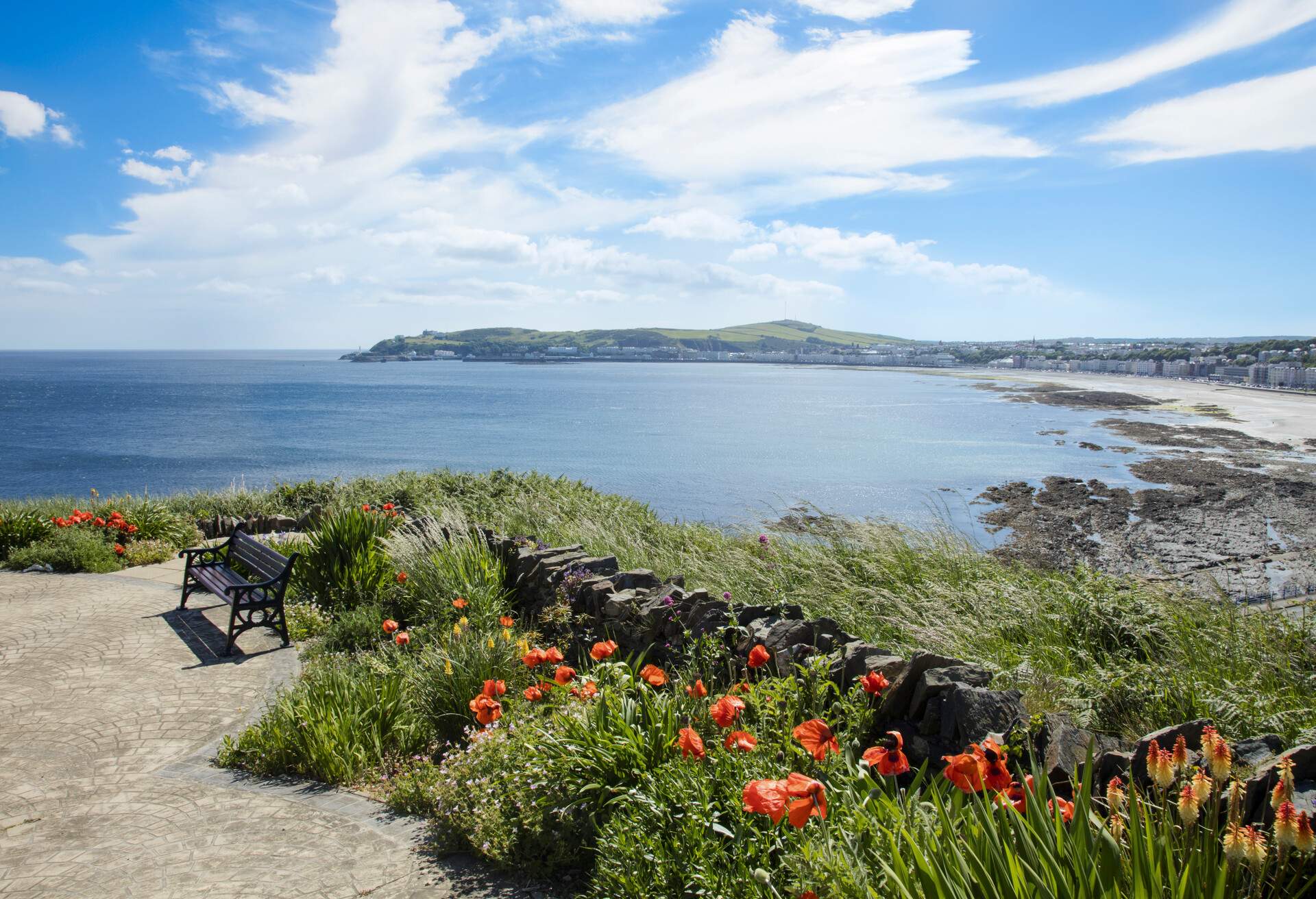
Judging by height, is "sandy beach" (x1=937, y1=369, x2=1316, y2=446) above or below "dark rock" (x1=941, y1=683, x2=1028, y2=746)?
below

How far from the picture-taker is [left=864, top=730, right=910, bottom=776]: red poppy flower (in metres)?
2.55

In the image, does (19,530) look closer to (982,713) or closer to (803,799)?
(803,799)

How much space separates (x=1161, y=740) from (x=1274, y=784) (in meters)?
0.33

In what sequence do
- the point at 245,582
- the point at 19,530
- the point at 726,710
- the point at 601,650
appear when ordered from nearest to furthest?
the point at 726,710 < the point at 601,650 < the point at 245,582 < the point at 19,530

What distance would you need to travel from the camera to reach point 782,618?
4852 mm

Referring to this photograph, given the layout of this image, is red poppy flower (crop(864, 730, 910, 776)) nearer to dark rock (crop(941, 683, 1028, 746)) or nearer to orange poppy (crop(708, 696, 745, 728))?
orange poppy (crop(708, 696, 745, 728))

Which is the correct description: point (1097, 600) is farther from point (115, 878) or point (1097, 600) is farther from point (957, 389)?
point (957, 389)

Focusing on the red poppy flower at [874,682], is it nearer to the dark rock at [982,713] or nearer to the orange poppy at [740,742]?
the dark rock at [982,713]

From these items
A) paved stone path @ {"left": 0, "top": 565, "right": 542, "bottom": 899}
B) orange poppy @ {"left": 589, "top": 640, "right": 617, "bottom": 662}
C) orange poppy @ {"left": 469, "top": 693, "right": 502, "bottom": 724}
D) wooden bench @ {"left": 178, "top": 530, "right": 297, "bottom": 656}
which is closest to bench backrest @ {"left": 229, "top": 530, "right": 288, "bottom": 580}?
wooden bench @ {"left": 178, "top": 530, "right": 297, "bottom": 656}

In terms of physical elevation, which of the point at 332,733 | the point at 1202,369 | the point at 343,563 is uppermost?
the point at 1202,369

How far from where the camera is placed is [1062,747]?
309 cm

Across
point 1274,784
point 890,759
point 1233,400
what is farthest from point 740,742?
point 1233,400

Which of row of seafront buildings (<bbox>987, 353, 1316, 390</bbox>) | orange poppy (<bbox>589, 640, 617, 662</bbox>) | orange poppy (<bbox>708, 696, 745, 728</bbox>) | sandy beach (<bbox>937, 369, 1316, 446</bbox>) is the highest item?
row of seafront buildings (<bbox>987, 353, 1316, 390</bbox>)

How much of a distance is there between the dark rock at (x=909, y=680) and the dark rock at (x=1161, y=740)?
39.4 inches
